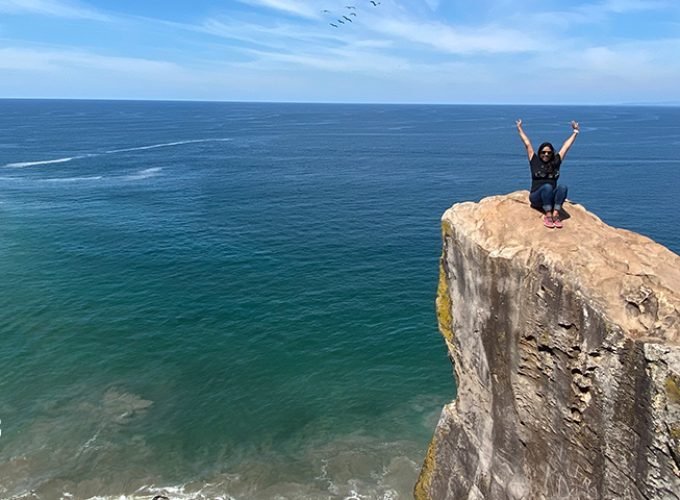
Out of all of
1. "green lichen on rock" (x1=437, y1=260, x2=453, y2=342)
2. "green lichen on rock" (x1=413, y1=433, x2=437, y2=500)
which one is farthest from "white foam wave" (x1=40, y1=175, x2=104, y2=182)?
"green lichen on rock" (x1=437, y1=260, x2=453, y2=342)

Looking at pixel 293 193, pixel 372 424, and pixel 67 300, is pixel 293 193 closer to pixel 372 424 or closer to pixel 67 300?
pixel 67 300

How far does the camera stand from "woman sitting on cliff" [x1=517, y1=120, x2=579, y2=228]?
19.0 m

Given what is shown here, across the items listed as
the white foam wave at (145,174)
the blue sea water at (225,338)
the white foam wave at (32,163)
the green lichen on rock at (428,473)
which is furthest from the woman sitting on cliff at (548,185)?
the white foam wave at (32,163)

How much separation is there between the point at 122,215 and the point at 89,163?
66.2m

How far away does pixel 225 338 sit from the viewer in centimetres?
5306

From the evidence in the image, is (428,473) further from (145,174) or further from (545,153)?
(145,174)

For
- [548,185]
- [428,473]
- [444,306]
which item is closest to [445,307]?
[444,306]

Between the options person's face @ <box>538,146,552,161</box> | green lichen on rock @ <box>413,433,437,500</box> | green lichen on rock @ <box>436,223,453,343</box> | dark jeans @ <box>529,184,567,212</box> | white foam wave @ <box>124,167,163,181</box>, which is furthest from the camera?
white foam wave @ <box>124,167,163,181</box>

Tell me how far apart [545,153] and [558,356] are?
23.8 ft

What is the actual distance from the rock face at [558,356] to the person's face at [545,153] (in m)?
1.91

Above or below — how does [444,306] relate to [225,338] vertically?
above

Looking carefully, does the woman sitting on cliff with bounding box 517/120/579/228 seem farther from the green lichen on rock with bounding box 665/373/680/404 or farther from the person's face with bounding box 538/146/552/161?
the green lichen on rock with bounding box 665/373/680/404

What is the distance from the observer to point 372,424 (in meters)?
41.5

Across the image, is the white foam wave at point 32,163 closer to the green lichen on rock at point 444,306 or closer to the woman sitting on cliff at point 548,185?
the green lichen on rock at point 444,306
